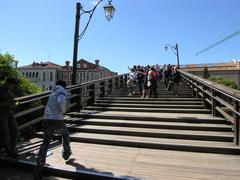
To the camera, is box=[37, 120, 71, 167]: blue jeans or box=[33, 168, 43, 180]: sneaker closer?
box=[33, 168, 43, 180]: sneaker

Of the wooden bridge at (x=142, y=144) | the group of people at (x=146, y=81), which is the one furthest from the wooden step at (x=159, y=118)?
the group of people at (x=146, y=81)

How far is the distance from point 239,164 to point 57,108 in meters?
3.67

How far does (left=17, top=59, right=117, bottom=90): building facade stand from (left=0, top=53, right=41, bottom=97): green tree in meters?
91.4

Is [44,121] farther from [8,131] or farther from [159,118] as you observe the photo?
[159,118]

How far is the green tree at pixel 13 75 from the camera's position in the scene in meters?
11.6

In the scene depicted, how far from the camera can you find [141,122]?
33.8 feet

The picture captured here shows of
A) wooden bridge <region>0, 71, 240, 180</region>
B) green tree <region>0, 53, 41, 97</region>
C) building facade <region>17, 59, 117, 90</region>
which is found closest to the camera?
wooden bridge <region>0, 71, 240, 180</region>

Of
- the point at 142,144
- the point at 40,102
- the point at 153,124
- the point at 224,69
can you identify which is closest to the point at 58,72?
the point at 224,69

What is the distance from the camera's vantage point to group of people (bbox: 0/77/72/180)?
657cm

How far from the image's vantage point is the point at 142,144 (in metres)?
8.38

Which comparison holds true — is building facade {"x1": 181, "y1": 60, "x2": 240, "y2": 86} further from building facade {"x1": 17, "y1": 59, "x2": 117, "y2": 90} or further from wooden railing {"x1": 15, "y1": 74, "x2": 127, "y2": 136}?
wooden railing {"x1": 15, "y1": 74, "x2": 127, "y2": 136}

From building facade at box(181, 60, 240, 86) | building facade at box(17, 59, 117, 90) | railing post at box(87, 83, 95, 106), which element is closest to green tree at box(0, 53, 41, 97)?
railing post at box(87, 83, 95, 106)

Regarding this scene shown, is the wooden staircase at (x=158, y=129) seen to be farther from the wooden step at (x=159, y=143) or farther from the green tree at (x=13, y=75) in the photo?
the green tree at (x=13, y=75)

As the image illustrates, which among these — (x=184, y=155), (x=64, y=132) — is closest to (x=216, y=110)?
(x=184, y=155)
